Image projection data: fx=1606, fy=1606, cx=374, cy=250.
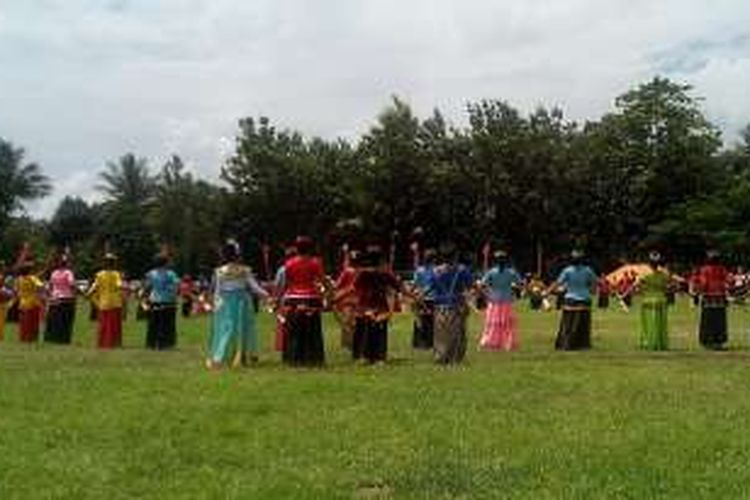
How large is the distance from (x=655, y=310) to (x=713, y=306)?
1.10m

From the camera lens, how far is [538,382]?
1972 cm

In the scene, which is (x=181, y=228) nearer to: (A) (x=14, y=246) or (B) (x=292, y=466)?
(A) (x=14, y=246)

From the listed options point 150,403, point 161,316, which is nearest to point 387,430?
point 150,403

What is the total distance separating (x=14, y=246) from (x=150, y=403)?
91.9 metres

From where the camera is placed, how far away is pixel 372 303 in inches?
928

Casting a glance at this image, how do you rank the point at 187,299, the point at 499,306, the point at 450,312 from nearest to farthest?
the point at 450,312 < the point at 499,306 < the point at 187,299

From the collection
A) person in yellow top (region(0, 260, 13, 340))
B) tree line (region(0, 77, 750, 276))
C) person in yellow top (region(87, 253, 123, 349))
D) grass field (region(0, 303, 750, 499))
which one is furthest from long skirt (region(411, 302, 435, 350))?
tree line (region(0, 77, 750, 276))

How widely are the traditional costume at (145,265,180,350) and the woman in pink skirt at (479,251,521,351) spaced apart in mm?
5743

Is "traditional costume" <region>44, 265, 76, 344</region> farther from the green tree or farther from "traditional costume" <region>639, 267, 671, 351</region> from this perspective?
the green tree

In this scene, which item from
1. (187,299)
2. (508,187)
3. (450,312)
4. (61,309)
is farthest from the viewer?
(508,187)

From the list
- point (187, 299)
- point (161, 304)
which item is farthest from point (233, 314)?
point (187, 299)

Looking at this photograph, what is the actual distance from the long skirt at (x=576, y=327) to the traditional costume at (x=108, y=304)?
8.35 m

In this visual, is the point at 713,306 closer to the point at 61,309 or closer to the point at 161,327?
the point at 161,327

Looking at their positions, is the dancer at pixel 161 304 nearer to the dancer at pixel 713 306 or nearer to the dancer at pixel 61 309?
the dancer at pixel 61 309
